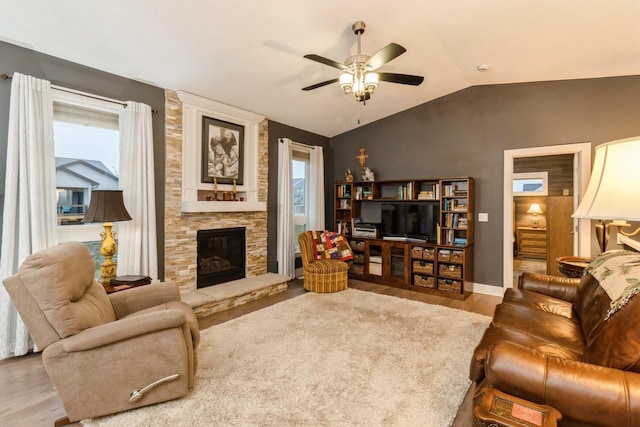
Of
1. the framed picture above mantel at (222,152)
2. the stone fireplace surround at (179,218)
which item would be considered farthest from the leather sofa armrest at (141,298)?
the framed picture above mantel at (222,152)

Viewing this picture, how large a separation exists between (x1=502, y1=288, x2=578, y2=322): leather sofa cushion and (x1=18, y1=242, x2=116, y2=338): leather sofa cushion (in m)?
3.18

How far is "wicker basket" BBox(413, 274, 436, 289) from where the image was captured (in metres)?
4.56

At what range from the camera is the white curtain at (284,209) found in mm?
5016

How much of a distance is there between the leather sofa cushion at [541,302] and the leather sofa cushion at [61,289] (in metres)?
3.18

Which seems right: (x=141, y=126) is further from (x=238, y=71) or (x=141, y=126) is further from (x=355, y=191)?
(x=355, y=191)

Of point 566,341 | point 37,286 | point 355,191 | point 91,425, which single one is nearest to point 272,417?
point 91,425

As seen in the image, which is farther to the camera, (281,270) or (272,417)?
(281,270)

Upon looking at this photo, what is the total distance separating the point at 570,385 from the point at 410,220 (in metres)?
3.83

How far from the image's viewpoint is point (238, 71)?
3467 mm

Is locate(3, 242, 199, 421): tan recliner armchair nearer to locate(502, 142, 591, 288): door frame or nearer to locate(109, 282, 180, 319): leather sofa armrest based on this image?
locate(109, 282, 180, 319): leather sofa armrest

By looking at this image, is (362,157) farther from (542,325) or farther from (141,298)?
(141,298)

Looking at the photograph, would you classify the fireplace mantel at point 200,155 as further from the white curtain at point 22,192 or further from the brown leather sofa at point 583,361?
the brown leather sofa at point 583,361

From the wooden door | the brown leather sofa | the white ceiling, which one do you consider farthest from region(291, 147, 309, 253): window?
the wooden door

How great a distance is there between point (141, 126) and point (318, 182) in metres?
3.04
